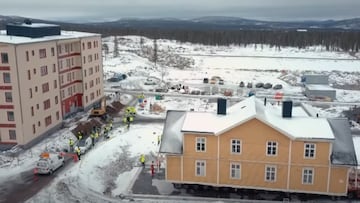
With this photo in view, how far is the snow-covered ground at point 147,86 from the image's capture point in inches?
1113

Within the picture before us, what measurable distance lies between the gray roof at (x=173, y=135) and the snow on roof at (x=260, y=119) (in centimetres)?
98

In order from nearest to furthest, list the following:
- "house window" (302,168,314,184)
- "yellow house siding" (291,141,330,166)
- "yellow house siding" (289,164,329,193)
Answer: "yellow house siding" (291,141,330,166) < "yellow house siding" (289,164,329,193) < "house window" (302,168,314,184)

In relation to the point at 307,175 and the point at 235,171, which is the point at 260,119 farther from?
the point at 307,175

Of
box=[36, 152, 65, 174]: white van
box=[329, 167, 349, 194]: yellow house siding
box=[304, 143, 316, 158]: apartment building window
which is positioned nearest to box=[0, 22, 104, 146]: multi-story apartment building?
box=[36, 152, 65, 174]: white van

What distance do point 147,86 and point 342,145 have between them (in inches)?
1828

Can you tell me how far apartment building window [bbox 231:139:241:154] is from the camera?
26.0 meters

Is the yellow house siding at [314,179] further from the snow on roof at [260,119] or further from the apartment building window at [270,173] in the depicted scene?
the snow on roof at [260,119]

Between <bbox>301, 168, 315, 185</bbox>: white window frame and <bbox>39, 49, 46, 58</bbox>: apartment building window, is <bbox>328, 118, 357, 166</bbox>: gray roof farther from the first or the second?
<bbox>39, 49, 46, 58</bbox>: apartment building window

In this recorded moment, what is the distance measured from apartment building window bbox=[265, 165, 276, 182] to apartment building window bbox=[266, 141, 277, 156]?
2.99 feet

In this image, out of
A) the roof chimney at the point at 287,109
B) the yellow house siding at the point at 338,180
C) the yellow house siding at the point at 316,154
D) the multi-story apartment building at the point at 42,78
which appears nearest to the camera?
the yellow house siding at the point at 316,154

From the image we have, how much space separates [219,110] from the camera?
27984 mm

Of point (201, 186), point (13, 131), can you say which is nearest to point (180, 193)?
point (201, 186)

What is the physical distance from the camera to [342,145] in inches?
1011

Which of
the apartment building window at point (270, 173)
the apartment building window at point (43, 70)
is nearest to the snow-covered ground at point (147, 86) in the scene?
the apartment building window at point (43, 70)
